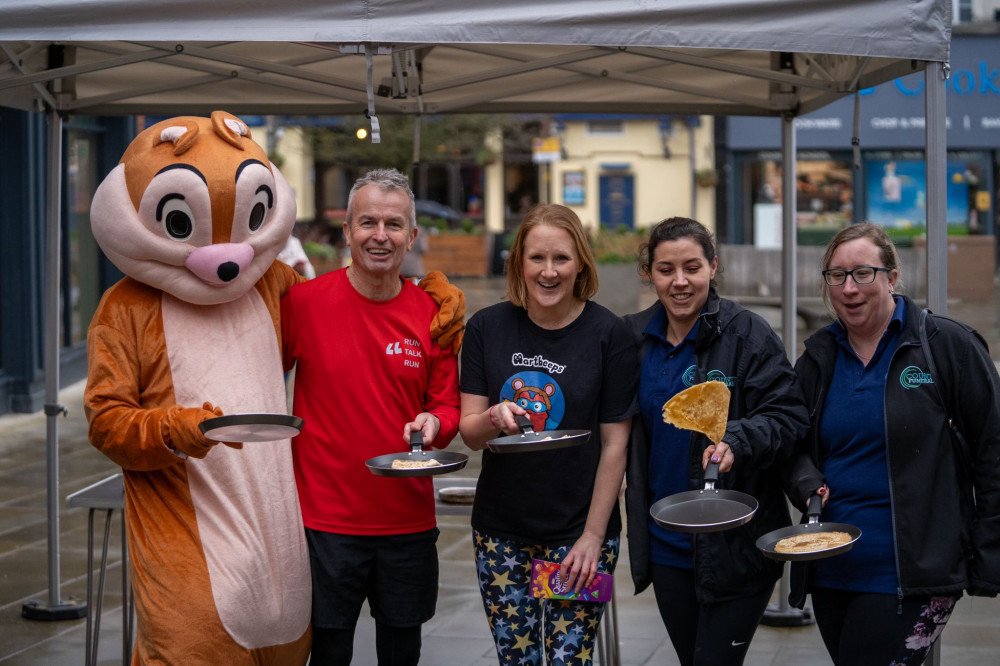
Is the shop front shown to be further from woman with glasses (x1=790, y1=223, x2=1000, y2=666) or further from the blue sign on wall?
woman with glasses (x1=790, y1=223, x2=1000, y2=666)

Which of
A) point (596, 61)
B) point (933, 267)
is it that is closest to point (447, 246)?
point (596, 61)

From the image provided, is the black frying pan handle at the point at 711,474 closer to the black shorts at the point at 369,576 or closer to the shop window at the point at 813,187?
the black shorts at the point at 369,576

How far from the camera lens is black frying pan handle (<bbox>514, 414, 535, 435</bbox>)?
3.14 metres

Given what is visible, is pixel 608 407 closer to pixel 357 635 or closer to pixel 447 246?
pixel 357 635

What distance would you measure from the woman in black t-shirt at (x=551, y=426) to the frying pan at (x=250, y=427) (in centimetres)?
57

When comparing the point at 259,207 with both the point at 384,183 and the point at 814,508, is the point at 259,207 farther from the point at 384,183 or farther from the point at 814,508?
the point at 814,508

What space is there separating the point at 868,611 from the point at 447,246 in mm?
20816

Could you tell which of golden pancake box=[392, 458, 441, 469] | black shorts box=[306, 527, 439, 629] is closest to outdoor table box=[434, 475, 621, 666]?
black shorts box=[306, 527, 439, 629]

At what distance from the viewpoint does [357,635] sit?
209 inches

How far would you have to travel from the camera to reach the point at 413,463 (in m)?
3.25

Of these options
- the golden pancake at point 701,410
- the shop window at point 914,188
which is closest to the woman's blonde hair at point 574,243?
the golden pancake at point 701,410

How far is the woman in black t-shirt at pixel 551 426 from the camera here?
3301mm

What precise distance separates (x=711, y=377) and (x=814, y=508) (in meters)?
0.45

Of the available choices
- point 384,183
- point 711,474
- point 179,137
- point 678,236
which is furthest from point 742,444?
point 179,137
